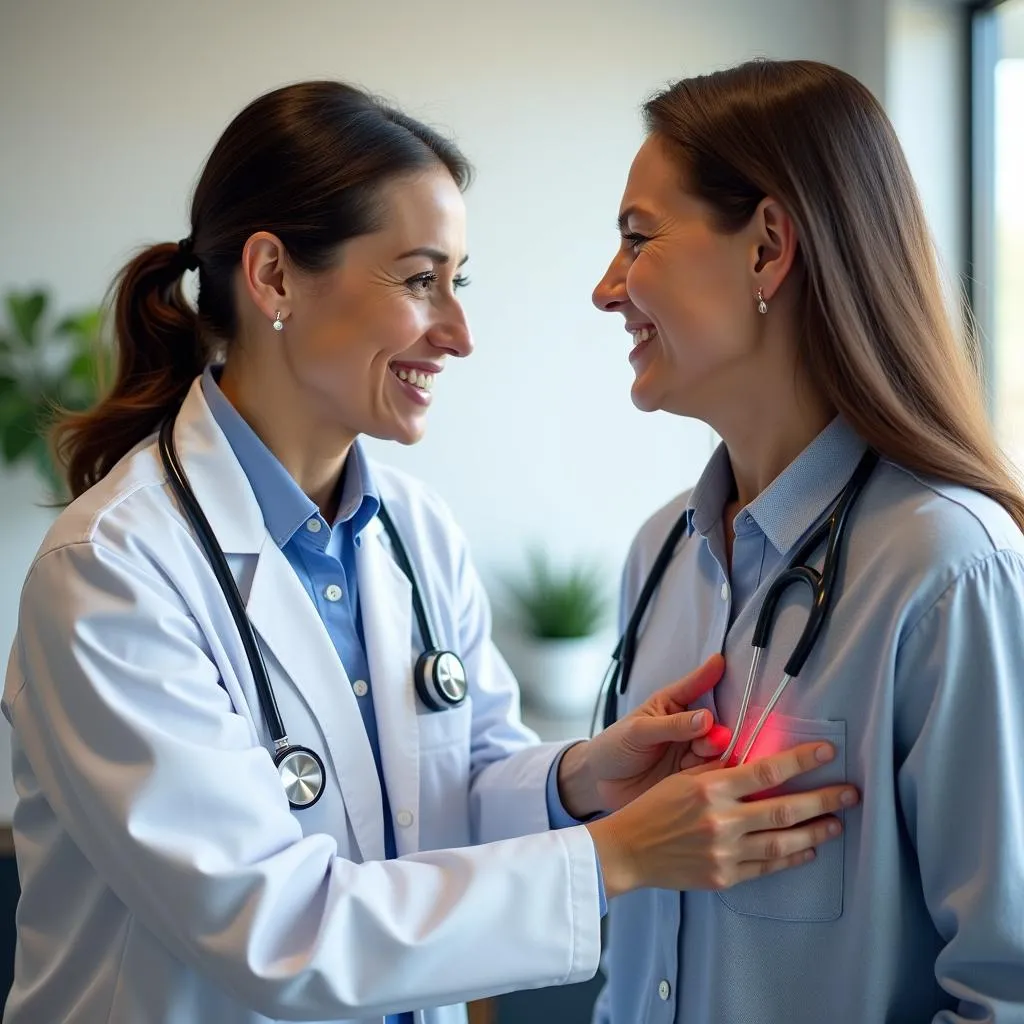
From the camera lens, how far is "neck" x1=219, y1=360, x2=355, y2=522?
1.55 m

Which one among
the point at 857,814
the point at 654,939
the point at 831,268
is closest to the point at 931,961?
the point at 857,814

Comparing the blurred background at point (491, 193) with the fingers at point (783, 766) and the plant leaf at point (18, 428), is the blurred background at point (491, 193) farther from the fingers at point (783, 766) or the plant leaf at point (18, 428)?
the fingers at point (783, 766)

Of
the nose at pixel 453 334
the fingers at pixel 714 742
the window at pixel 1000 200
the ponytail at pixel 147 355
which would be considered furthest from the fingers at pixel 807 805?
the window at pixel 1000 200

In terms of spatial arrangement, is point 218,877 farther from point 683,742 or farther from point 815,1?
point 815,1

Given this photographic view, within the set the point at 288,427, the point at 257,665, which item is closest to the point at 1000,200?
the point at 288,427

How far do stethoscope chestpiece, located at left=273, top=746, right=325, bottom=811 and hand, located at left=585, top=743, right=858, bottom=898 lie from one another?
37 cm

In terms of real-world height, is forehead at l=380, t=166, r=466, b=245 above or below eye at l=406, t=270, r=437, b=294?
above

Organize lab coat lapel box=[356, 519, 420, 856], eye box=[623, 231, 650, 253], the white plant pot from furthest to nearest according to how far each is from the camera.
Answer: the white plant pot, lab coat lapel box=[356, 519, 420, 856], eye box=[623, 231, 650, 253]

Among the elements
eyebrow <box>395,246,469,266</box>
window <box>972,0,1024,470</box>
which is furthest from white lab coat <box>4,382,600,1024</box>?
window <box>972,0,1024,470</box>

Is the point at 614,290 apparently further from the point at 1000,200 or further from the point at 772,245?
the point at 1000,200

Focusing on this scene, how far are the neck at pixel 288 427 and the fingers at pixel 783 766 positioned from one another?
0.71m

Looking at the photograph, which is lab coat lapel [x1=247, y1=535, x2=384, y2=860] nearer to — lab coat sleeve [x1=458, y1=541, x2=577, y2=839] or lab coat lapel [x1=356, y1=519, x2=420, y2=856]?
lab coat lapel [x1=356, y1=519, x2=420, y2=856]

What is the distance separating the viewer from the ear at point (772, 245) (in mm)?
1244

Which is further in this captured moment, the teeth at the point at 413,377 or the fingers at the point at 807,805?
the teeth at the point at 413,377
